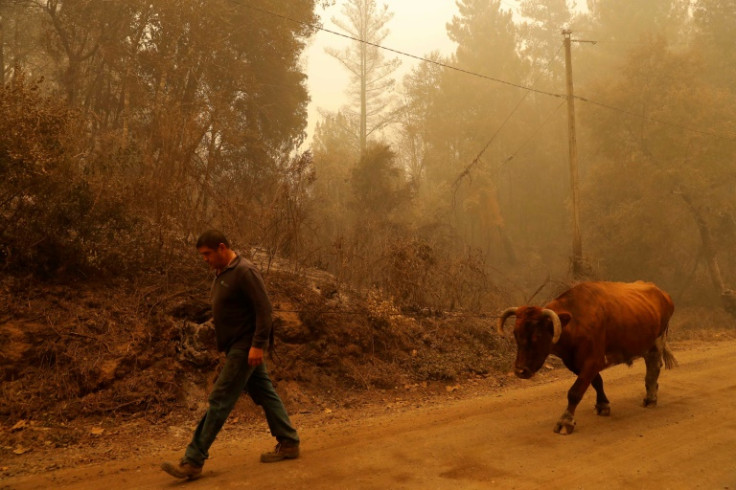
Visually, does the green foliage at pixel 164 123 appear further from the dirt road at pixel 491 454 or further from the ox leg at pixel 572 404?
the ox leg at pixel 572 404

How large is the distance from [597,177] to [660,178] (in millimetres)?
3306

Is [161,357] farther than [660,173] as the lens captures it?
No

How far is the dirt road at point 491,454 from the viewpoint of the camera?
15.8ft

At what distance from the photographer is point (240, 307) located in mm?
5227

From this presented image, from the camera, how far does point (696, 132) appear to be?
22875 mm

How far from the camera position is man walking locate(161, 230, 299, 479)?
4.94 m

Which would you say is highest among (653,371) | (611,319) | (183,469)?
(611,319)

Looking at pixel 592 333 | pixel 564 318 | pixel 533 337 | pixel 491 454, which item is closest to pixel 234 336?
pixel 491 454

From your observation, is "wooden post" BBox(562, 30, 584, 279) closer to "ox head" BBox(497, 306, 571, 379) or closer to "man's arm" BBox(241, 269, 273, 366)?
"ox head" BBox(497, 306, 571, 379)

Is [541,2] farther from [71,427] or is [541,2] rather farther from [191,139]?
[71,427]

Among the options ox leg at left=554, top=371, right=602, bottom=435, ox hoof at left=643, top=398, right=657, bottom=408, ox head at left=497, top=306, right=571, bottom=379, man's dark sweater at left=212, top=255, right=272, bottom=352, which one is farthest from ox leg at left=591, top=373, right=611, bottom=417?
man's dark sweater at left=212, top=255, right=272, bottom=352

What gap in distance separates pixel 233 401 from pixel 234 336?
0.59m

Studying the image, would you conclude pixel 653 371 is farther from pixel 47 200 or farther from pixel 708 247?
pixel 708 247

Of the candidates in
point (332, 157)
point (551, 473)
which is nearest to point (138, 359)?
point (551, 473)
